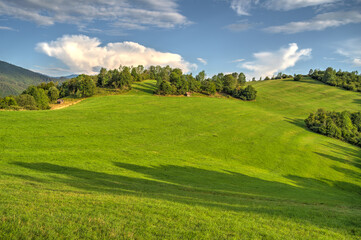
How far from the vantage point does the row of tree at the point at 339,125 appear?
240 feet

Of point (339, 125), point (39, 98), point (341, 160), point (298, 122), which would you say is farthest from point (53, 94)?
point (339, 125)

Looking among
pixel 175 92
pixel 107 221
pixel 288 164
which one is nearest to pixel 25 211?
pixel 107 221

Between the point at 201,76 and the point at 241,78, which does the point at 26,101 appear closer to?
the point at 201,76

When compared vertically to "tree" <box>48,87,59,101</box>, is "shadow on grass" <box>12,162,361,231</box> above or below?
below

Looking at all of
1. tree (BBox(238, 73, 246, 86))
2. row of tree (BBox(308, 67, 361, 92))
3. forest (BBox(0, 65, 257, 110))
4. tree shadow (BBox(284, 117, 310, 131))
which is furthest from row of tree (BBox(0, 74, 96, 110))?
row of tree (BBox(308, 67, 361, 92))

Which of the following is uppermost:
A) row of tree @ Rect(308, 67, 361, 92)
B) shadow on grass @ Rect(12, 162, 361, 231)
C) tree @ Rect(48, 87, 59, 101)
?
row of tree @ Rect(308, 67, 361, 92)

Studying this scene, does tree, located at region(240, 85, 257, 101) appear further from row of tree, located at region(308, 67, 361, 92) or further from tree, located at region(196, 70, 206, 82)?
row of tree, located at region(308, 67, 361, 92)

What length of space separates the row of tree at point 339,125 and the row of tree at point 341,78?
3392 inches

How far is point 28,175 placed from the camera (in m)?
21.8

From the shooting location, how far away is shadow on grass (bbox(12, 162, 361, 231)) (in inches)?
676

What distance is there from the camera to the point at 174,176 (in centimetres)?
2947

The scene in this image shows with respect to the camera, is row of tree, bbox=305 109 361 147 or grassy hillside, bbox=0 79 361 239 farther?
row of tree, bbox=305 109 361 147

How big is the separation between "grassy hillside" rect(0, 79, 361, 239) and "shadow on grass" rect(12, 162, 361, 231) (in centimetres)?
16

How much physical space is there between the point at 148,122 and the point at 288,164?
39.4 metres
